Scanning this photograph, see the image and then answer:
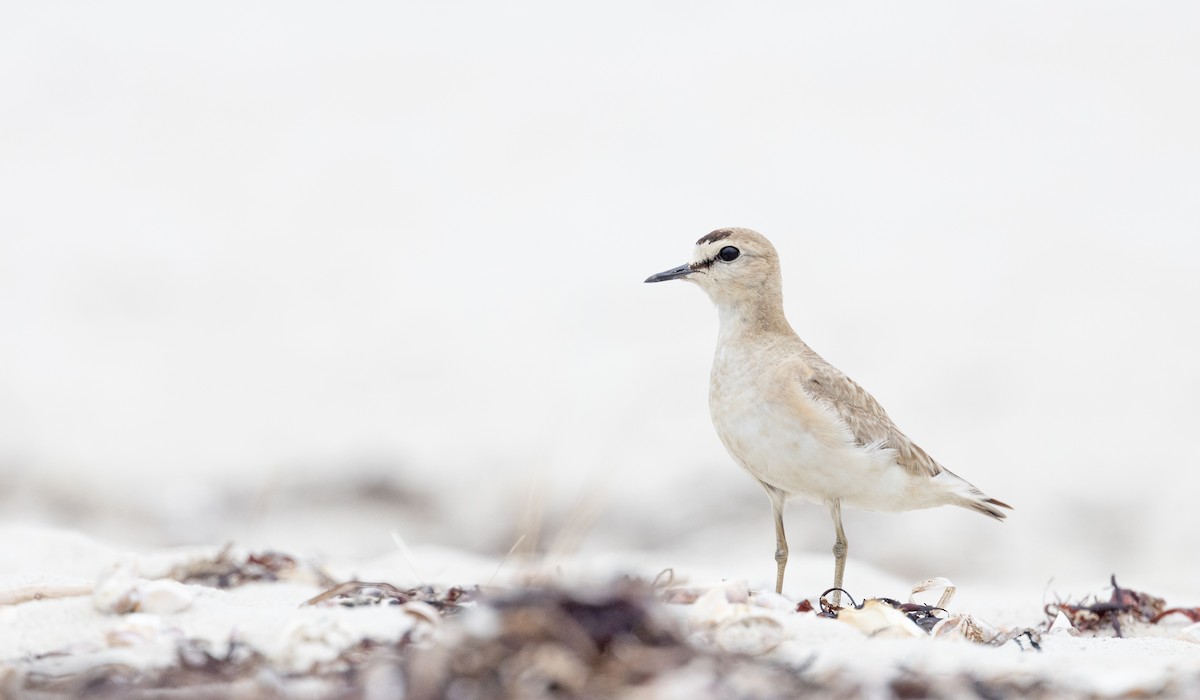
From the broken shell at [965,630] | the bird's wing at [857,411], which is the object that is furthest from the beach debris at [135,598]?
the bird's wing at [857,411]

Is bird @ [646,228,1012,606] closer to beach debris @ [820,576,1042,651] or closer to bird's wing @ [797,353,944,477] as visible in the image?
bird's wing @ [797,353,944,477]

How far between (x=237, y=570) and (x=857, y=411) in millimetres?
2854

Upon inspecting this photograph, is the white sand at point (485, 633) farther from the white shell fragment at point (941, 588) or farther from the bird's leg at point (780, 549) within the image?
the bird's leg at point (780, 549)

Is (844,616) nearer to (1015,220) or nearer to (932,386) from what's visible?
(932,386)

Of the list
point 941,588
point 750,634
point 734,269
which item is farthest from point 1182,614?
point 750,634

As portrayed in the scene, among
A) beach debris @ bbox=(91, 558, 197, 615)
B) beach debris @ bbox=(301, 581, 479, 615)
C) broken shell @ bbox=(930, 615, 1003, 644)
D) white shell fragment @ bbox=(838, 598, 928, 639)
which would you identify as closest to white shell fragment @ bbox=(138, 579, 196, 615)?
beach debris @ bbox=(91, 558, 197, 615)

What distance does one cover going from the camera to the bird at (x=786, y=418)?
5.46 meters

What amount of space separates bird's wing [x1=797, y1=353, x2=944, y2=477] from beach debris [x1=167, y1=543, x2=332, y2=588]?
7.51ft

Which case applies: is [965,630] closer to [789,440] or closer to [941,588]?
[941,588]

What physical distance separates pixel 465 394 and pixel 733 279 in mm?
6410

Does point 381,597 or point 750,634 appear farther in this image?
point 381,597

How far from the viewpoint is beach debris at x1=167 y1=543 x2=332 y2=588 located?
5.60 meters

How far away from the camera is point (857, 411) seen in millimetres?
5715

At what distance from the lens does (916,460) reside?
6.01 m
